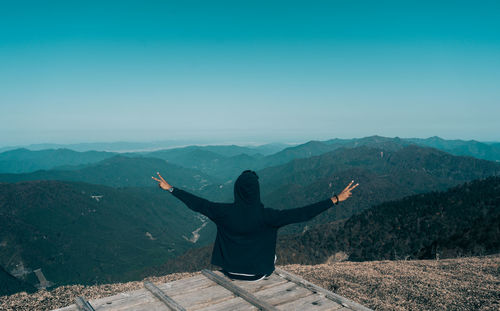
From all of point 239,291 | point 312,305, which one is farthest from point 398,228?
point 239,291

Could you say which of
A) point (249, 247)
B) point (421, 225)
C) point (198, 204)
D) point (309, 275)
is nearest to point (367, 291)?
point (309, 275)

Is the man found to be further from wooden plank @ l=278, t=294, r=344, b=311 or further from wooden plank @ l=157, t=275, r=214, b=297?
wooden plank @ l=278, t=294, r=344, b=311

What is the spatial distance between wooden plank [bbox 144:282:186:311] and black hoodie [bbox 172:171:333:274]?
5.37 feet

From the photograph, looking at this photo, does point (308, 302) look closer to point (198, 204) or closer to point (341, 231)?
point (198, 204)

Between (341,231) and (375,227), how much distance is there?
11087 millimetres

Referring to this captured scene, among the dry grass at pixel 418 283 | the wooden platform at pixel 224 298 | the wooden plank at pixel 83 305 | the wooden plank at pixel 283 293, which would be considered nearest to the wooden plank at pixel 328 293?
the wooden platform at pixel 224 298

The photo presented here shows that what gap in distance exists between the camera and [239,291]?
6340 millimetres

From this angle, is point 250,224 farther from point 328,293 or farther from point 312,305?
point 328,293

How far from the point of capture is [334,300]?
6.25 meters

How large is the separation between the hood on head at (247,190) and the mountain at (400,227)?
57.4 metres

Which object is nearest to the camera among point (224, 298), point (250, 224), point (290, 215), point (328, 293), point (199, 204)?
point (224, 298)

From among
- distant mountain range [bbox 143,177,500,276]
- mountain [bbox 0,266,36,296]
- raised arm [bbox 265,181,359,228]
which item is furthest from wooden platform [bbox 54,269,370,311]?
mountain [bbox 0,266,36,296]

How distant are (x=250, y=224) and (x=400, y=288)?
25.8ft

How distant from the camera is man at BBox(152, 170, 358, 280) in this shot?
6.85 metres
